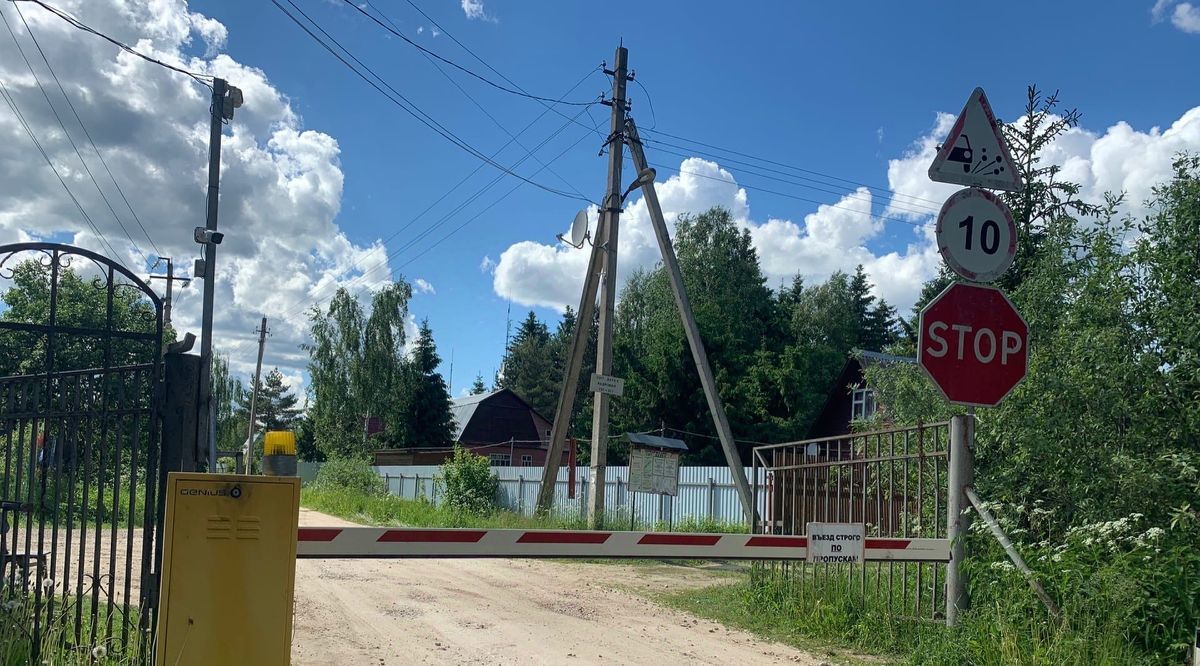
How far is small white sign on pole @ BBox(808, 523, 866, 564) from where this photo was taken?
6.23m

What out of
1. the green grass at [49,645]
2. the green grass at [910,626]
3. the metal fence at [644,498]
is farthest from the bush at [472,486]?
the green grass at [49,645]

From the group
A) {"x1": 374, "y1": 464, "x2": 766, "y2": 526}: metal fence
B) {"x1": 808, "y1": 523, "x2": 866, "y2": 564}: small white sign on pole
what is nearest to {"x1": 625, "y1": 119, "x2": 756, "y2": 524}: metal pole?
{"x1": 374, "y1": 464, "x2": 766, "y2": 526}: metal fence

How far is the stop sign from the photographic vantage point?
602 centimetres

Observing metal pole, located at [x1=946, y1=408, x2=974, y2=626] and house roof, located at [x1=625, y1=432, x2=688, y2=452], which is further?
house roof, located at [x1=625, y1=432, x2=688, y2=452]

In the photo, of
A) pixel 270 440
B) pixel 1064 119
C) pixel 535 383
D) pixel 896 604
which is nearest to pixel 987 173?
pixel 896 604

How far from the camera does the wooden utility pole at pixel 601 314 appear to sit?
61.1 ft

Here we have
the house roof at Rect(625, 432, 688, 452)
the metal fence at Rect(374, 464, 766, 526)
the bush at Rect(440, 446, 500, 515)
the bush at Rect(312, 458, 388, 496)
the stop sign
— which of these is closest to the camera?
the stop sign

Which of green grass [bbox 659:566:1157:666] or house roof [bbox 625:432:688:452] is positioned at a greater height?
house roof [bbox 625:432:688:452]

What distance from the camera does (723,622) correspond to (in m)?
9.52

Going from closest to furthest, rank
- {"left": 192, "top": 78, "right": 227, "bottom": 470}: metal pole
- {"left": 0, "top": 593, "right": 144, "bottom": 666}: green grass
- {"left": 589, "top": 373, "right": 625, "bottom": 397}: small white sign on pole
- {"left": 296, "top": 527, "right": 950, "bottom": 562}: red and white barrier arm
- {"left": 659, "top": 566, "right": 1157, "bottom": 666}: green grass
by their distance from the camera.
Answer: {"left": 296, "top": 527, "right": 950, "bottom": 562}: red and white barrier arm < {"left": 0, "top": 593, "right": 144, "bottom": 666}: green grass < {"left": 659, "top": 566, "right": 1157, "bottom": 666}: green grass < {"left": 192, "top": 78, "right": 227, "bottom": 470}: metal pole < {"left": 589, "top": 373, "right": 625, "bottom": 397}: small white sign on pole

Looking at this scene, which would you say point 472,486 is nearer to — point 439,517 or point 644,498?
point 439,517

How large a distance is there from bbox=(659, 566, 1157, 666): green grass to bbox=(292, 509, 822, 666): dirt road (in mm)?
426

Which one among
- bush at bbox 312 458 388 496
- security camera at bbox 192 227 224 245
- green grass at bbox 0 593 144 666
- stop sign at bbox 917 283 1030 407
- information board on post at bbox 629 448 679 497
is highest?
security camera at bbox 192 227 224 245

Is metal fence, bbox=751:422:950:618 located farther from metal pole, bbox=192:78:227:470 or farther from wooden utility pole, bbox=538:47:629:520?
metal pole, bbox=192:78:227:470
